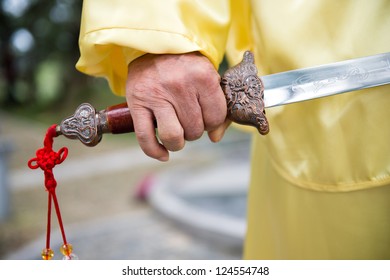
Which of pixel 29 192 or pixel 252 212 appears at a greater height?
pixel 29 192

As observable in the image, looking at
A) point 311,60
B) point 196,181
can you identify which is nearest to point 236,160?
point 196,181

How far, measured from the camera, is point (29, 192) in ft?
16.5

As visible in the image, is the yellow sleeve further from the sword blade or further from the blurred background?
the blurred background

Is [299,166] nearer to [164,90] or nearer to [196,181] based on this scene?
[164,90]

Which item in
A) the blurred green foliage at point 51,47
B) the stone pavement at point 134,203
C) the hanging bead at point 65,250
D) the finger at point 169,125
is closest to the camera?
the finger at point 169,125

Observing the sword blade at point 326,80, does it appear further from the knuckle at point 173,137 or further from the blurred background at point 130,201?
the blurred background at point 130,201

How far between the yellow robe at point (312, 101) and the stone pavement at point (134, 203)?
2138mm

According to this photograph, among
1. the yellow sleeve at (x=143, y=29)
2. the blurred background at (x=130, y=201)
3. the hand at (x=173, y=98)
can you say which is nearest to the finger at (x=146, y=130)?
the hand at (x=173, y=98)

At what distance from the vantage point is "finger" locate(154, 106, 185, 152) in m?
0.79

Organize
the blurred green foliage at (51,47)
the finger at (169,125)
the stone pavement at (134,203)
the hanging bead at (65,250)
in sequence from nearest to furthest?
the finger at (169,125)
the hanging bead at (65,250)
the stone pavement at (134,203)
the blurred green foliage at (51,47)

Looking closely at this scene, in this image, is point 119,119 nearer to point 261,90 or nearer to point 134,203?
point 261,90

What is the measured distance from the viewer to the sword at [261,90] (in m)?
0.83

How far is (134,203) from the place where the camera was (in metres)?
4.52
